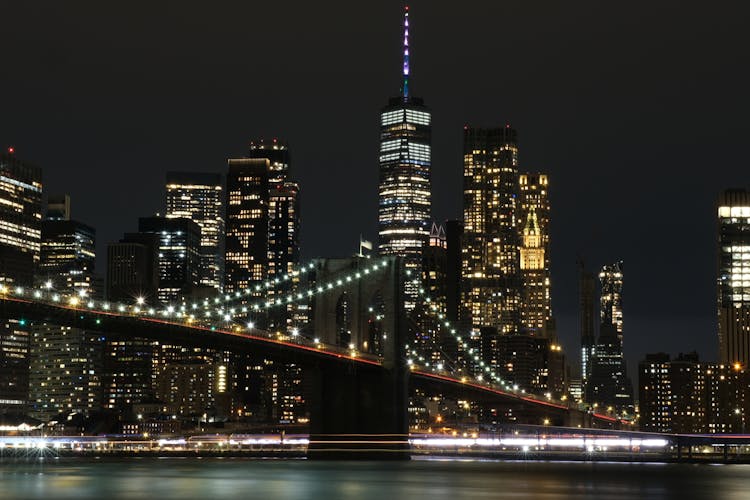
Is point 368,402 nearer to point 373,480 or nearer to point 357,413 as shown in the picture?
point 357,413

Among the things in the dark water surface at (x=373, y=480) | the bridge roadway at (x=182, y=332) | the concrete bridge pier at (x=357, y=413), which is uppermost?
the bridge roadway at (x=182, y=332)

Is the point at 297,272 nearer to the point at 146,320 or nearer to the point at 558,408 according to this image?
the point at 146,320

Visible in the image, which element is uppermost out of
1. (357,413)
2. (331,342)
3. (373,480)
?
(331,342)

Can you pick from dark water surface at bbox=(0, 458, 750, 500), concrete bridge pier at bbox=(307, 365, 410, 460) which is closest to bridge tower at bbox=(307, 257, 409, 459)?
concrete bridge pier at bbox=(307, 365, 410, 460)

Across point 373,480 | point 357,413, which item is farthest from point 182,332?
point 373,480

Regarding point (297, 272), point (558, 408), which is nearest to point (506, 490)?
point (297, 272)

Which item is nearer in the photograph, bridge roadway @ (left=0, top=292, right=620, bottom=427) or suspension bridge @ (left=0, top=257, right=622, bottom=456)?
bridge roadway @ (left=0, top=292, right=620, bottom=427)

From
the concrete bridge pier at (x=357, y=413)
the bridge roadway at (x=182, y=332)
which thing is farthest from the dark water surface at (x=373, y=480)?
the concrete bridge pier at (x=357, y=413)

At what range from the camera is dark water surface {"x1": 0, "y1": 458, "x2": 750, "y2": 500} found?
47344 millimetres

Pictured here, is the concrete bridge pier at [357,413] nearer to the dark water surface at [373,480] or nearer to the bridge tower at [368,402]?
the bridge tower at [368,402]

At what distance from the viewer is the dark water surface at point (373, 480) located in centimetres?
4734

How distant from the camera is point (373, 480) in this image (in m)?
57.9

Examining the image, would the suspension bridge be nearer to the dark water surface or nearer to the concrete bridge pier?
the concrete bridge pier

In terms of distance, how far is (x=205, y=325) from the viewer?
89.8 m
